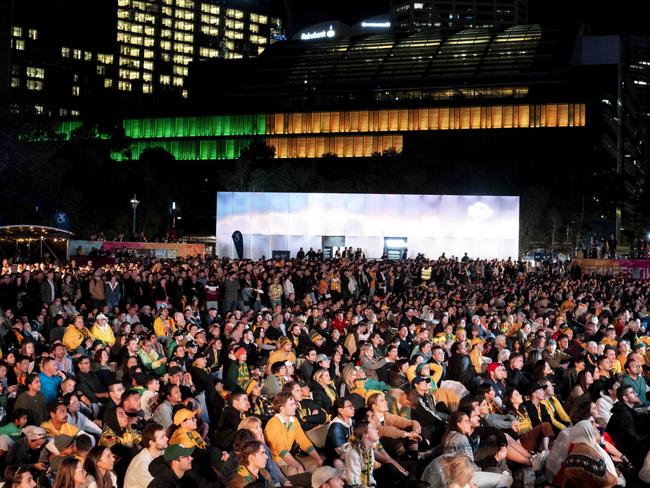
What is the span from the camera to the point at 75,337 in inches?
583

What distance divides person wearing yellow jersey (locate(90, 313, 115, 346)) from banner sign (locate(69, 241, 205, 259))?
67.5 ft

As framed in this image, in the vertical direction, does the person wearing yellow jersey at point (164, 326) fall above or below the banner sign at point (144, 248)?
below

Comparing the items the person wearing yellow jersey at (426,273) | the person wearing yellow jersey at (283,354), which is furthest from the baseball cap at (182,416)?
the person wearing yellow jersey at (426,273)

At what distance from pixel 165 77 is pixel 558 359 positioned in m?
169

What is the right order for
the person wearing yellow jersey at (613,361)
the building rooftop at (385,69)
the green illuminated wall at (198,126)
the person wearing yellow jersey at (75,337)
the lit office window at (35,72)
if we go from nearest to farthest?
the person wearing yellow jersey at (613,361) → the person wearing yellow jersey at (75,337) → the building rooftop at (385,69) → the green illuminated wall at (198,126) → the lit office window at (35,72)

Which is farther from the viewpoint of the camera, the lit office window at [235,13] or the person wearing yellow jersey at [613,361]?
the lit office window at [235,13]

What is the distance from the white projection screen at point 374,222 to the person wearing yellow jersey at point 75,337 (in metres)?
25.1

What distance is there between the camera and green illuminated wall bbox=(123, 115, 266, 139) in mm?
104988

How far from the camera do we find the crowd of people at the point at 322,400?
816 cm

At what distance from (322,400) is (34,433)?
11.0ft

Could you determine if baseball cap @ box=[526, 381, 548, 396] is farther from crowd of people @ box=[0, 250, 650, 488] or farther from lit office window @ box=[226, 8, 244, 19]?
lit office window @ box=[226, 8, 244, 19]

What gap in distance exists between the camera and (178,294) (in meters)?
24.0

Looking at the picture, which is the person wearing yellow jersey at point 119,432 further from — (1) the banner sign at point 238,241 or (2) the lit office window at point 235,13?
(2) the lit office window at point 235,13

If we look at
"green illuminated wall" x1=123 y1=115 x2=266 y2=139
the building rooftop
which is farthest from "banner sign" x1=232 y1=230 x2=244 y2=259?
"green illuminated wall" x1=123 y1=115 x2=266 y2=139
